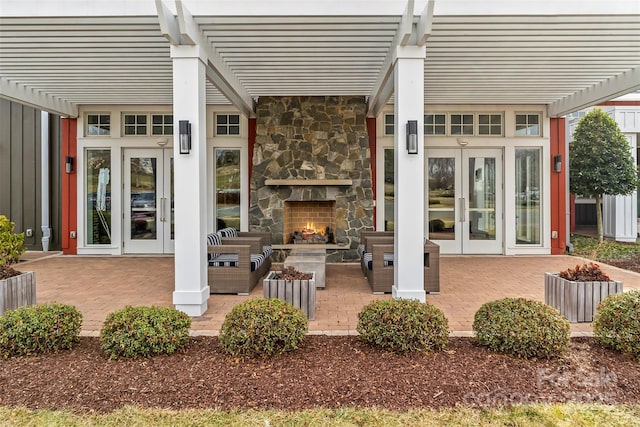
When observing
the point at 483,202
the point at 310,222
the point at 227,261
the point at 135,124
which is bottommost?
the point at 227,261

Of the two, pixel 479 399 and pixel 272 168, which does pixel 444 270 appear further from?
pixel 479 399

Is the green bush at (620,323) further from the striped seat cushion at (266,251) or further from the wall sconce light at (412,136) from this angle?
the striped seat cushion at (266,251)

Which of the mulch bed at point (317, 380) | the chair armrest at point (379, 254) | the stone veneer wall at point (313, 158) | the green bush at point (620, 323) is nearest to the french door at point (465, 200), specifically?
the stone veneer wall at point (313, 158)

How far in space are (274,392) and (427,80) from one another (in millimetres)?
5852

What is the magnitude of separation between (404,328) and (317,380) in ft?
2.65

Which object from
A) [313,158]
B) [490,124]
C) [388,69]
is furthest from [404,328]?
Answer: [490,124]

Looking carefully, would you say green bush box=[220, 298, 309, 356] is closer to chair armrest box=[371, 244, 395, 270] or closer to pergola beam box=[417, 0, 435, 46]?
chair armrest box=[371, 244, 395, 270]

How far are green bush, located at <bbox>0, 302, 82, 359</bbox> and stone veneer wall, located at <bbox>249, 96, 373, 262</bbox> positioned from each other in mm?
4809

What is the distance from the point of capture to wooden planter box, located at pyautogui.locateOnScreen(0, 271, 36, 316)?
4160mm

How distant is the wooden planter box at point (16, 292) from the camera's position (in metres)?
4.16

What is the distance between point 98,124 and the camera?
29.1 feet

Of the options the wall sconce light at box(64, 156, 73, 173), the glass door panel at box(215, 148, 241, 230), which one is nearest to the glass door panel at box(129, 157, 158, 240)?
the wall sconce light at box(64, 156, 73, 173)

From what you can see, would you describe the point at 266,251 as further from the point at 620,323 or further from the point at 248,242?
the point at 620,323

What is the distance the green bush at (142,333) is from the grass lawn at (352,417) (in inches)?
25.0
